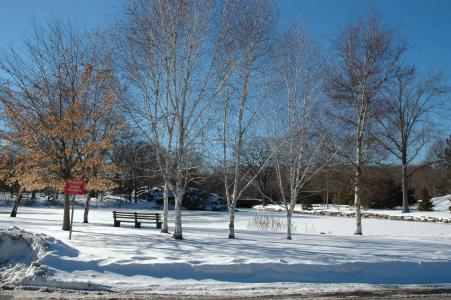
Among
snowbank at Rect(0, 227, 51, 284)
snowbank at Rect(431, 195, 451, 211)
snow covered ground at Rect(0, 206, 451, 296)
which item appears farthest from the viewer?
snowbank at Rect(431, 195, 451, 211)

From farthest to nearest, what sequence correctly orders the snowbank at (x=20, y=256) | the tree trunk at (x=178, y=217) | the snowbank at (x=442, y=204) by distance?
the snowbank at (x=442, y=204) → the tree trunk at (x=178, y=217) → the snowbank at (x=20, y=256)

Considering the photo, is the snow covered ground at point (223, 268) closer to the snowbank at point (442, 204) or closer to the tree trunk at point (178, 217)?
the tree trunk at point (178, 217)

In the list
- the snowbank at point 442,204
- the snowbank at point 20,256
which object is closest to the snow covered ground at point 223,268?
the snowbank at point 20,256

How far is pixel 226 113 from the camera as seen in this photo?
54.0 feet

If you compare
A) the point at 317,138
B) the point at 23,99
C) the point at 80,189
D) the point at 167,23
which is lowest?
the point at 80,189

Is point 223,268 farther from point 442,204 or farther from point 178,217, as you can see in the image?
point 442,204

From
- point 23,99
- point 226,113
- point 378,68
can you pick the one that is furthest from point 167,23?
point 378,68

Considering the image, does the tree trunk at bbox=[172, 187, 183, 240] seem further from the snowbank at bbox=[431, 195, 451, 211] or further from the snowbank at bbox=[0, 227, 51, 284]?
the snowbank at bbox=[431, 195, 451, 211]

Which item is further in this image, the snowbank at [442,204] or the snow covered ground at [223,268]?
the snowbank at [442,204]

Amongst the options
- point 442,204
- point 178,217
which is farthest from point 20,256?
point 442,204

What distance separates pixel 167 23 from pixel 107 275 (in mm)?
8639

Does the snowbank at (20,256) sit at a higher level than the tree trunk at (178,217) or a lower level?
lower

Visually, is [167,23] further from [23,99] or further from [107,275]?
[107,275]

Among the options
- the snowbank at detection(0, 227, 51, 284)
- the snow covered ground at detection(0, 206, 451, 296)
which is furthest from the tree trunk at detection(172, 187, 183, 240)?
Answer: the snowbank at detection(0, 227, 51, 284)
